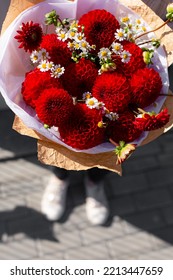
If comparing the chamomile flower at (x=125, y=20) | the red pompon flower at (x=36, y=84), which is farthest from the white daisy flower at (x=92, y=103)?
the chamomile flower at (x=125, y=20)

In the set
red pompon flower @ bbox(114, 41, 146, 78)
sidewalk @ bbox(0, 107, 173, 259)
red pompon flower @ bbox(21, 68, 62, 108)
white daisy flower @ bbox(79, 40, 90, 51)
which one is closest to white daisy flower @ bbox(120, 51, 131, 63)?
red pompon flower @ bbox(114, 41, 146, 78)

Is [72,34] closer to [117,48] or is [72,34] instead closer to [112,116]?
[117,48]

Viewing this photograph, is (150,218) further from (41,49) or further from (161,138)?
(41,49)

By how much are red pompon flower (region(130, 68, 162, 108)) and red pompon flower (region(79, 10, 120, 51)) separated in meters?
0.17

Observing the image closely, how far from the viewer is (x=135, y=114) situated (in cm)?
150

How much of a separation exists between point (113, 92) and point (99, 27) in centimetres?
27

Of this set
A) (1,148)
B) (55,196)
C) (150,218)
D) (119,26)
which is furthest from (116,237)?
(119,26)

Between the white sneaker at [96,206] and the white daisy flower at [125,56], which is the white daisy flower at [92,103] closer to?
the white daisy flower at [125,56]

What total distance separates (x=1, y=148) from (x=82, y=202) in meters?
0.68

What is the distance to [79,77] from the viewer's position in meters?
1.48

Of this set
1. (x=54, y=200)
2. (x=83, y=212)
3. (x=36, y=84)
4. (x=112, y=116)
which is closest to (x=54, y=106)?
(x=36, y=84)

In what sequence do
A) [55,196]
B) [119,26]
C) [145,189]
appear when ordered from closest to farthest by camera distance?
[119,26]
[55,196]
[145,189]

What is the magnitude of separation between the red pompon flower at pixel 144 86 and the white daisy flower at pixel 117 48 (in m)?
0.10

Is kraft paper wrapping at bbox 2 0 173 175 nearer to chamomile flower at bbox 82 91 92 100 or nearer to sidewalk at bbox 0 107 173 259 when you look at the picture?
chamomile flower at bbox 82 91 92 100
